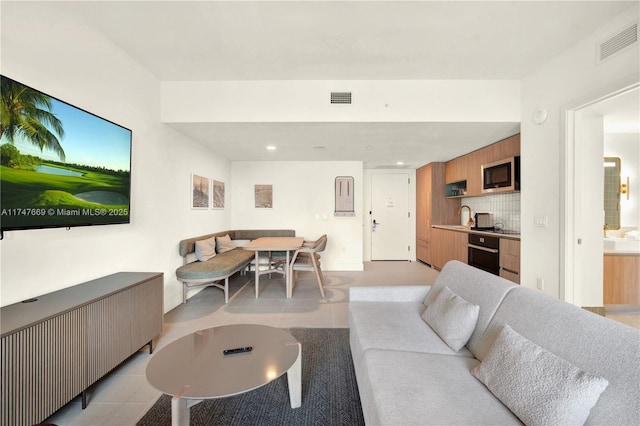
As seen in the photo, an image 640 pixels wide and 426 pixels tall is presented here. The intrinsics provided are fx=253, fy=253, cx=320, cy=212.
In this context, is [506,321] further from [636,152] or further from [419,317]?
[636,152]

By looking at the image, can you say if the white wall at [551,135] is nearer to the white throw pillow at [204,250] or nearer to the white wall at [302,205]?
the white wall at [302,205]

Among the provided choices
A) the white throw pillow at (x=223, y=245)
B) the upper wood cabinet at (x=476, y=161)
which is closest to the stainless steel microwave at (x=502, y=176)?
the upper wood cabinet at (x=476, y=161)

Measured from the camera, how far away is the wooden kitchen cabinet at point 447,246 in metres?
4.23

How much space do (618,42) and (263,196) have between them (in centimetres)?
497

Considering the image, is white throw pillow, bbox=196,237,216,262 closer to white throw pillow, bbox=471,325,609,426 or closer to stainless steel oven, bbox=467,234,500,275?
white throw pillow, bbox=471,325,609,426

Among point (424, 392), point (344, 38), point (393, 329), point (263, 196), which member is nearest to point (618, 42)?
point (344, 38)

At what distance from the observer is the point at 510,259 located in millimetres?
3234

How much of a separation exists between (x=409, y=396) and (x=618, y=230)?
446 centimetres

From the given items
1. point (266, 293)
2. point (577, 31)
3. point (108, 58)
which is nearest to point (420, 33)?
point (577, 31)

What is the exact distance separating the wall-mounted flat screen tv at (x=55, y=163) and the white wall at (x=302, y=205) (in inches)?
123

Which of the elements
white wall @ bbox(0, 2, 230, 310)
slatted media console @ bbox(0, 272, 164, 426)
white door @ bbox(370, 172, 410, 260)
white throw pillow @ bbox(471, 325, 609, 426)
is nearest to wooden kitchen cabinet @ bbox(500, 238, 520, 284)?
white throw pillow @ bbox(471, 325, 609, 426)

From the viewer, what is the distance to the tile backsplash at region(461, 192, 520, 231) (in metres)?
3.87

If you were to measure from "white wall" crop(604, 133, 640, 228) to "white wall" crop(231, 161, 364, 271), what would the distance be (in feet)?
12.5

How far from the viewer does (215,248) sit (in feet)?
14.0
